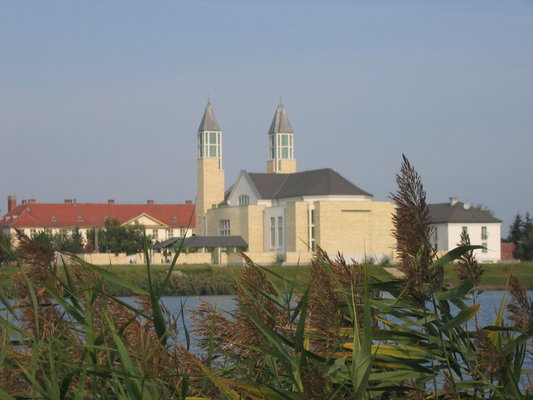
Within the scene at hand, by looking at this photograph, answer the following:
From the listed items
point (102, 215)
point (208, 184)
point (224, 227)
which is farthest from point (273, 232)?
point (102, 215)

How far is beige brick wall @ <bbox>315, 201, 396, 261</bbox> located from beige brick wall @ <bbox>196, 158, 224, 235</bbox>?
51.5ft

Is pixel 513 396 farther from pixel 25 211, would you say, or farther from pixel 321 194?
pixel 25 211

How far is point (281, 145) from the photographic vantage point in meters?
87.5

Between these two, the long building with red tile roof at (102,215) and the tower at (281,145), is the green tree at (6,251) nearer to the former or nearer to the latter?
the tower at (281,145)

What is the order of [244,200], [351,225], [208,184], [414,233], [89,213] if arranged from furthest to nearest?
1. [89,213]
2. [208,184]
3. [244,200]
4. [351,225]
5. [414,233]

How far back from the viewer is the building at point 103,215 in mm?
98250

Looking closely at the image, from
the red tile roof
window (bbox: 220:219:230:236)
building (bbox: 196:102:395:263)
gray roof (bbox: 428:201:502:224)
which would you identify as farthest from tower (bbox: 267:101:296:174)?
gray roof (bbox: 428:201:502:224)

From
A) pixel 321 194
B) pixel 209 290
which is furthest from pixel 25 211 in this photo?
pixel 209 290

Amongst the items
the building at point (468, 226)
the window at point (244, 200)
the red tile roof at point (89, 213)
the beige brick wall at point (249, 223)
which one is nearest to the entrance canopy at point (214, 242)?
the beige brick wall at point (249, 223)

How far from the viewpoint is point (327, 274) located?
2648mm

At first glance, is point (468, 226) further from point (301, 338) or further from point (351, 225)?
point (301, 338)

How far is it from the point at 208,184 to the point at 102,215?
24.1 meters

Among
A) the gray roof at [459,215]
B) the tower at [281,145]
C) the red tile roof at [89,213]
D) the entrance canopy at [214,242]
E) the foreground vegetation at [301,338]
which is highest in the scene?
the tower at [281,145]

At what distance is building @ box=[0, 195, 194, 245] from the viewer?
98.2m
